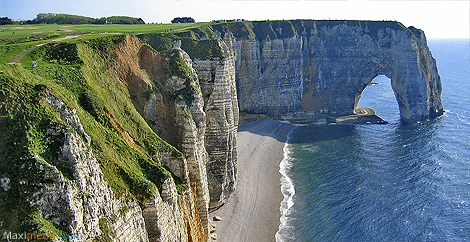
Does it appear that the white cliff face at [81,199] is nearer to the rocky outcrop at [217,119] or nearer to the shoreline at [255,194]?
the shoreline at [255,194]

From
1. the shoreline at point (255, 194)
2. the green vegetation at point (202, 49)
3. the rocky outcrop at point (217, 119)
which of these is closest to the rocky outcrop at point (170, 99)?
the rocky outcrop at point (217, 119)

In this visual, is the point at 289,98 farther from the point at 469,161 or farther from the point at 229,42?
the point at 469,161

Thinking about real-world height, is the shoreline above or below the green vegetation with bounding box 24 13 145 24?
below

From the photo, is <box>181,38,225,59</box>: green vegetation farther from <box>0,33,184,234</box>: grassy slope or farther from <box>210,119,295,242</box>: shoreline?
<box>210,119,295,242</box>: shoreline

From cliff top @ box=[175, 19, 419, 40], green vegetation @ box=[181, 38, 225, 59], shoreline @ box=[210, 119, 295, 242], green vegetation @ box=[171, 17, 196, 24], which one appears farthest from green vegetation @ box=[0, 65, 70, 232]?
green vegetation @ box=[171, 17, 196, 24]

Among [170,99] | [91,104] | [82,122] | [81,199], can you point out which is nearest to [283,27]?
[170,99]

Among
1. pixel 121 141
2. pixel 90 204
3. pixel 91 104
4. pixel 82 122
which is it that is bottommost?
pixel 90 204

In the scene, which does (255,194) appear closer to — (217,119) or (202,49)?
(217,119)

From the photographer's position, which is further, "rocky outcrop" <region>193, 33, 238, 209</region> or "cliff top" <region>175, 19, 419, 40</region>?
"cliff top" <region>175, 19, 419, 40</region>
